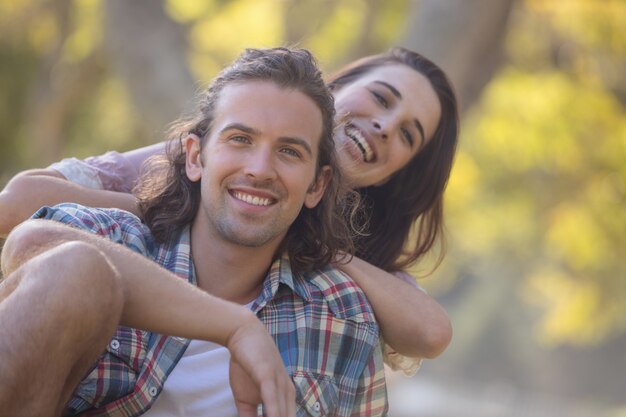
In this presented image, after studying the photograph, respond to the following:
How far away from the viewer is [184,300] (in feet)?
9.36

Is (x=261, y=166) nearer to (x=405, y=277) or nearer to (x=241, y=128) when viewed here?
(x=241, y=128)

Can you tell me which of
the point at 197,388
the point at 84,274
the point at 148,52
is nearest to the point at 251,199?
the point at 197,388

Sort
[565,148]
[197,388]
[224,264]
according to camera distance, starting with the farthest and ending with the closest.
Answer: [565,148] → [224,264] → [197,388]

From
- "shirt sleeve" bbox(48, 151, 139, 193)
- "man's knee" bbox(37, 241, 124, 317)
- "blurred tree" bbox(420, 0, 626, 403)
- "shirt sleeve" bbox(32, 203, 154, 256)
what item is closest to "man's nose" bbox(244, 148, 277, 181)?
"shirt sleeve" bbox(32, 203, 154, 256)

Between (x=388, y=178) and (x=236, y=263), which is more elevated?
(x=388, y=178)

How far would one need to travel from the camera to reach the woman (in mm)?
3670

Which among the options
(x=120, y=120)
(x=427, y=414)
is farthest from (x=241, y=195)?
(x=427, y=414)

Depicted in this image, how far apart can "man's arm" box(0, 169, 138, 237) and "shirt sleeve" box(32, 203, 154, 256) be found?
231 millimetres

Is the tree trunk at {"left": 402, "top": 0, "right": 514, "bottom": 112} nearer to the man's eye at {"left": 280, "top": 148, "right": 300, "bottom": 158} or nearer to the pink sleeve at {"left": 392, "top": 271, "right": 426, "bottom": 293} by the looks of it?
the pink sleeve at {"left": 392, "top": 271, "right": 426, "bottom": 293}

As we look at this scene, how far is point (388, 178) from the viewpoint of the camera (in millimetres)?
4602

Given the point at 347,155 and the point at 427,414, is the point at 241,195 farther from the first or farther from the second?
the point at 427,414

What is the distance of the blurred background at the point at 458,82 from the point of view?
32.2 ft

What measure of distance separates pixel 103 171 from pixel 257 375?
1.57 m

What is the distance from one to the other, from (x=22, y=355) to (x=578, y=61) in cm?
1045
